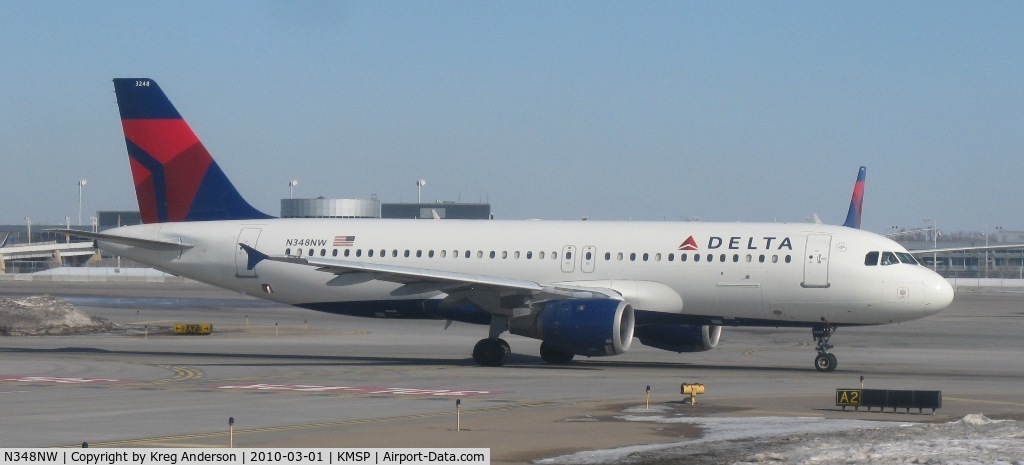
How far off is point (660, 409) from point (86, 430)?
10.0 m

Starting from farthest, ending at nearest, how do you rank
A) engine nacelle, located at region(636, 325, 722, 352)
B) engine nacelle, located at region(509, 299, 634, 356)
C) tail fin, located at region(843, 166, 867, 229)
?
tail fin, located at region(843, 166, 867, 229), engine nacelle, located at region(636, 325, 722, 352), engine nacelle, located at region(509, 299, 634, 356)

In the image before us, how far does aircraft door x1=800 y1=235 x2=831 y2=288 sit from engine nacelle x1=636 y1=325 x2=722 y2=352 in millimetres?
3290

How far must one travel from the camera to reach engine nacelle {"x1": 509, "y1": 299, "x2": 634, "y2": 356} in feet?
106

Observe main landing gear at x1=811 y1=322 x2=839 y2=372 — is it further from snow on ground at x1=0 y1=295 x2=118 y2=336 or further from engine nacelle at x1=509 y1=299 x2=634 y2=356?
snow on ground at x1=0 y1=295 x2=118 y2=336

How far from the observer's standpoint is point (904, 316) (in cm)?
3384

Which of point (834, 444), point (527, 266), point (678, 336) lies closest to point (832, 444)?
point (834, 444)

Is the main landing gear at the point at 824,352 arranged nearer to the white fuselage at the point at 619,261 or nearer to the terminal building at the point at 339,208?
the white fuselage at the point at 619,261

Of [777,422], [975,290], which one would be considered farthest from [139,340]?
[975,290]

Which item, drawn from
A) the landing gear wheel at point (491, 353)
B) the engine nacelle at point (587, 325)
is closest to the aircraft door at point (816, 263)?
the engine nacelle at point (587, 325)

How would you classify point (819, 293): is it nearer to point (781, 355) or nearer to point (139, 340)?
point (781, 355)

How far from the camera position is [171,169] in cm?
4012

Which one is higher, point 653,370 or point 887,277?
point 887,277

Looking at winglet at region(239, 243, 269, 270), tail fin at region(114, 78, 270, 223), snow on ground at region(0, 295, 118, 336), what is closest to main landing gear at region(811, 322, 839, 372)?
winglet at region(239, 243, 269, 270)

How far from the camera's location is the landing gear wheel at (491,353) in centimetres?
3497
